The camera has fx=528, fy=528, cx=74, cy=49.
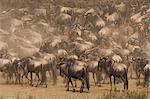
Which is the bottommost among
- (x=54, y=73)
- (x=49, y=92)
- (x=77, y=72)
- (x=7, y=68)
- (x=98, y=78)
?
(x=49, y=92)

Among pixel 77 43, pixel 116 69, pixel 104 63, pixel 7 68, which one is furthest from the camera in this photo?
pixel 77 43

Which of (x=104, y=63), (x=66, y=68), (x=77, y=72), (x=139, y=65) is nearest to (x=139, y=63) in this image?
(x=139, y=65)

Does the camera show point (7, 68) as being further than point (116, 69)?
Yes

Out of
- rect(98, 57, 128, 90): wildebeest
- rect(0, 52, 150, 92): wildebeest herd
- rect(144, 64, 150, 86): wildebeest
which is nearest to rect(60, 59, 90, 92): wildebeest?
rect(0, 52, 150, 92): wildebeest herd

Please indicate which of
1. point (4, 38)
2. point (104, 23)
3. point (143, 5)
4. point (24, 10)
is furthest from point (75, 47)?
point (143, 5)

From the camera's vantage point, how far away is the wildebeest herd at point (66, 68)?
2623 cm

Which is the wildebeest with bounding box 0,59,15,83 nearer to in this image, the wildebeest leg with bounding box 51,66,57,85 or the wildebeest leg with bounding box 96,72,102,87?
the wildebeest leg with bounding box 51,66,57,85

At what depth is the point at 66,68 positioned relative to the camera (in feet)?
87.6

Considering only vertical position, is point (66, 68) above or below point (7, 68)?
below

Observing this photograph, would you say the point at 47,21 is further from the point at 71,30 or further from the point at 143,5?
the point at 143,5

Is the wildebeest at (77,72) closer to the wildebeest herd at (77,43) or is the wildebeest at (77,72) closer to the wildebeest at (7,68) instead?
the wildebeest herd at (77,43)

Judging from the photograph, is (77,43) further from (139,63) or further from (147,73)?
(147,73)

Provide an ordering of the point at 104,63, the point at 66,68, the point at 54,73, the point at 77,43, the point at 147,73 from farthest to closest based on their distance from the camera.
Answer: the point at 77,43
the point at 54,73
the point at 147,73
the point at 104,63
the point at 66,68

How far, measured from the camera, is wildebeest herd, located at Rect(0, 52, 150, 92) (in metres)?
26.2
